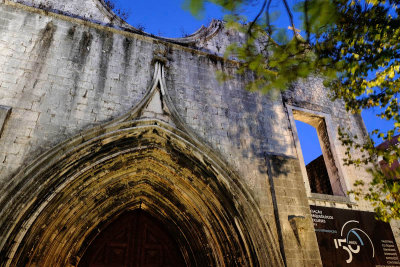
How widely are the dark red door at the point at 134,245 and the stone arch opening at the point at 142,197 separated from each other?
0.22 m

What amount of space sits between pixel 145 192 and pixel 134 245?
3.75ft

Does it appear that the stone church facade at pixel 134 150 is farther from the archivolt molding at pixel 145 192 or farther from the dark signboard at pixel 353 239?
the dark signboard at pixel 353 239

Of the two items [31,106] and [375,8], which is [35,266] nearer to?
[31,106]

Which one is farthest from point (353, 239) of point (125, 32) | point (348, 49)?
point (125, 32)

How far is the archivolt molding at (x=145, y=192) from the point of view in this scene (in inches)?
175

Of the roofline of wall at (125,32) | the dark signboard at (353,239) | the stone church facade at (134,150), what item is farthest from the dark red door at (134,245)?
the roofline of wall at (125,32)

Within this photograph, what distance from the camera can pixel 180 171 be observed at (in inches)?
218

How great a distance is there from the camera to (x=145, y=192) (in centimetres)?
607

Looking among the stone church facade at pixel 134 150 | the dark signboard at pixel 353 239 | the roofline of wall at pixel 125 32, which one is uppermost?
the roofline of wall at pixel 125 32

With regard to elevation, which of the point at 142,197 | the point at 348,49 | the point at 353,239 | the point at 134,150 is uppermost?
the point at 348,49

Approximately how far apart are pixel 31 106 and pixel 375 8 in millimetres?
5781

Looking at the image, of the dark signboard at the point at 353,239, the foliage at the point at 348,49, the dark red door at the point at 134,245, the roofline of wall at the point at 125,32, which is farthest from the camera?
the roofline of wall at the point at 125,32

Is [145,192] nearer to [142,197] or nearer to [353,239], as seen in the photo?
[142,197]

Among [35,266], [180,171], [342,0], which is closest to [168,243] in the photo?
[180,171]
